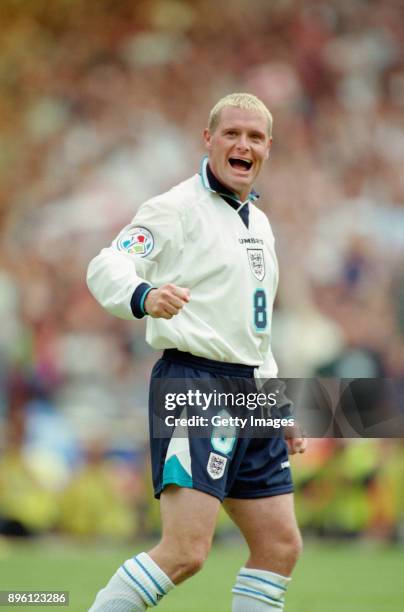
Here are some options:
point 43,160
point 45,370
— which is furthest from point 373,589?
point 43,160

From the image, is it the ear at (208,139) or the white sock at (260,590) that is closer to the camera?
the white sock at (260,590)

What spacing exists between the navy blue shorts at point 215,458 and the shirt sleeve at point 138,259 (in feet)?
1.01

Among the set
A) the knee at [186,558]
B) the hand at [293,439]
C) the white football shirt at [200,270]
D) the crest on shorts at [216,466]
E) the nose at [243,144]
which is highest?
the nose at [243,144]

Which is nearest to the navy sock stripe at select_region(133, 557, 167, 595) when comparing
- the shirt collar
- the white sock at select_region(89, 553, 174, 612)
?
the white sock at select_region(89, 553, 174, 612)

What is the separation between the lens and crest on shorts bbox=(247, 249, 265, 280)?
169 inches

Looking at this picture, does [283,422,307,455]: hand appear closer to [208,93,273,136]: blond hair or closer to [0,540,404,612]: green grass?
[208,93,273,136]: blond hair

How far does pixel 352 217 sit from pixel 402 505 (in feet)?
10.0

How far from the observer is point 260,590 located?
421cm

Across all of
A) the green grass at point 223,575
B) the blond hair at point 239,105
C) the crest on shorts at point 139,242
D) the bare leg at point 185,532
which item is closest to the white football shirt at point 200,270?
the crest on shorts at point 139,242

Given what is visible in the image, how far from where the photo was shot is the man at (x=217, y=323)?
4.03 m

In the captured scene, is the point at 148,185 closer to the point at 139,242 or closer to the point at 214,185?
the point at 214,185

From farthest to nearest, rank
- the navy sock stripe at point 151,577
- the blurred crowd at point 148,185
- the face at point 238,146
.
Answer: the blurred crowd at point 148,185 → the face at point 238,146 → the navy sock stripe at point 151,577

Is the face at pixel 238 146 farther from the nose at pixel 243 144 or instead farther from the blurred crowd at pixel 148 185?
the blurred crowd at pixel 148 185

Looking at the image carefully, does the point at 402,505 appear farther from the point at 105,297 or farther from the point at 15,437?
the point at 105,297
